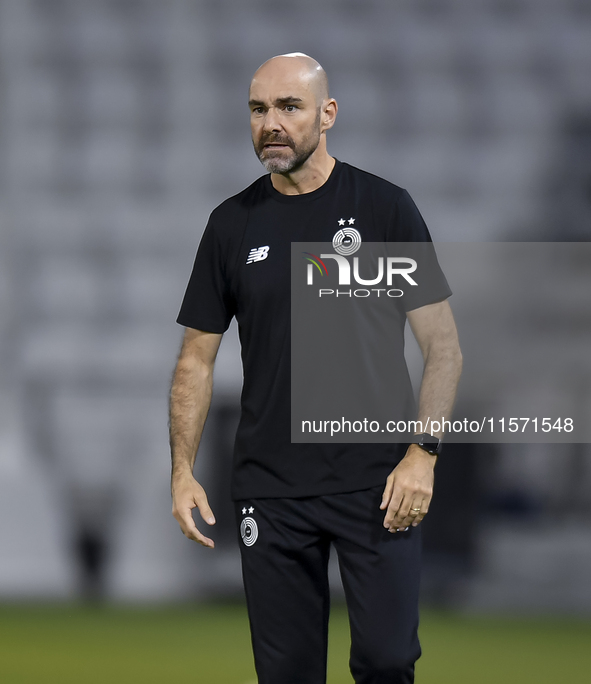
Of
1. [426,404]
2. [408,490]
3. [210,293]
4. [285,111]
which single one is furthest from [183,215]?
[408,490]

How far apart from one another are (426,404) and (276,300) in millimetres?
422

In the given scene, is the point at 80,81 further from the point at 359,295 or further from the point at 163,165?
the point at 359,295

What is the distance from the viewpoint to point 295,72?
85.9 inches

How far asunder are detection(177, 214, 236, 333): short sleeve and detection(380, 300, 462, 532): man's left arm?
455mm

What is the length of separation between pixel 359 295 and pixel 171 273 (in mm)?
3038

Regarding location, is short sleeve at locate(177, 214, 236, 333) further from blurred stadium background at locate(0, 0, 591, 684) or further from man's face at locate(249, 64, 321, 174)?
blurred stadium background at locate(0, 0, 591, 684)

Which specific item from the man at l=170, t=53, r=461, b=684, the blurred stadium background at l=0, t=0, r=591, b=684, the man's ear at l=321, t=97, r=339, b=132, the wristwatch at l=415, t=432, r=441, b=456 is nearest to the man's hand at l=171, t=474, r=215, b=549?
the man at l=170, t=53, r=461, b=684

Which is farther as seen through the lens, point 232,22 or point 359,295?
point 232,22

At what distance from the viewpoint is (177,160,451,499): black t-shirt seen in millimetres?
2160

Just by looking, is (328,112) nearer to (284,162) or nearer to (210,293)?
(284,162)

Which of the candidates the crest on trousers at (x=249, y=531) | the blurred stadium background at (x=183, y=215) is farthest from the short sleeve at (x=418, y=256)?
the blurred stadium background at (x=183, y=215)

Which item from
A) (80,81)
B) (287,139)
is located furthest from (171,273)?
(287,139)

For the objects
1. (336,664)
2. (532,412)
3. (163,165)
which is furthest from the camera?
(163,165)

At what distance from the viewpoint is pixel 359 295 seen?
2.21m
